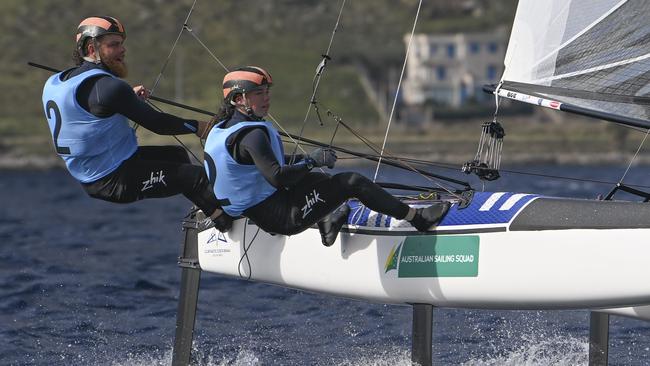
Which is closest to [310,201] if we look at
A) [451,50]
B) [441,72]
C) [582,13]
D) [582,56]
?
[582,56]

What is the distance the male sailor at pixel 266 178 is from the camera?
19.7ft

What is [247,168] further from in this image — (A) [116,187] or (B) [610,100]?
(B) [610,100]

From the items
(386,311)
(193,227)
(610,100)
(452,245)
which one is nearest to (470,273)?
(452,245)

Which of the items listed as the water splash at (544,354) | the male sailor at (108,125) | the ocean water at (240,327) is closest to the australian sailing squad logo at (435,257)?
the ocean water at (240,327)

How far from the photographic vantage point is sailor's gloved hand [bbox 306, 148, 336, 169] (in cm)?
596

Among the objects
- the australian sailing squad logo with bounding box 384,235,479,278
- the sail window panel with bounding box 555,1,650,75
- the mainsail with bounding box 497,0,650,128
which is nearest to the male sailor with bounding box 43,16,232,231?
the australian sailing squad logo with bounding box 384,235,479,278

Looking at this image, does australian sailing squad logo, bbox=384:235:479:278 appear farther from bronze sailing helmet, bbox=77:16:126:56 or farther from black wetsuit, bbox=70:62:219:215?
bronze sailing helmet, bbox=77:16:126:56

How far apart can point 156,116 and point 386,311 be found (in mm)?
3435

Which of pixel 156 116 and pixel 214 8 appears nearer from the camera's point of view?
pixel 156 116

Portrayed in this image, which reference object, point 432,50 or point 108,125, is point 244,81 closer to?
point 108,125

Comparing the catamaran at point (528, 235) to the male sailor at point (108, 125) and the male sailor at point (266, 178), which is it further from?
the male sailor at point (108, 125)

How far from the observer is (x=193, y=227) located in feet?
23.7

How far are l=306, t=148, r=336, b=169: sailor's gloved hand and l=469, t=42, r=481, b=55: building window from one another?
3100 inches

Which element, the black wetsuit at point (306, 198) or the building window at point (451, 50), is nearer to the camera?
the black wetsuit at point (306, 198)
